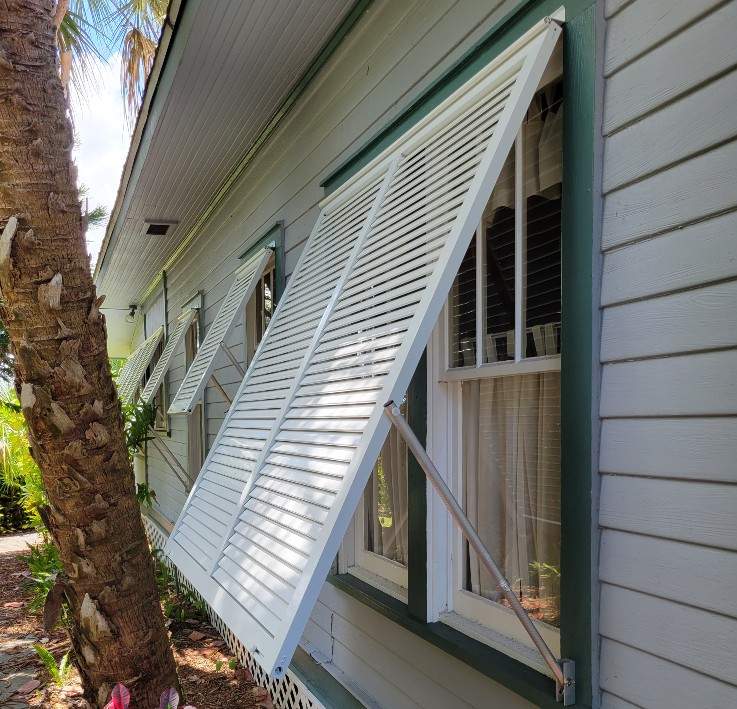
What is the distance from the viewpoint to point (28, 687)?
14.2ft

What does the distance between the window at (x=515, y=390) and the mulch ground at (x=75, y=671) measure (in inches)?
87.7

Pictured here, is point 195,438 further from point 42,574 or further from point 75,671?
point 75,671

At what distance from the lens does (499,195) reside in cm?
247

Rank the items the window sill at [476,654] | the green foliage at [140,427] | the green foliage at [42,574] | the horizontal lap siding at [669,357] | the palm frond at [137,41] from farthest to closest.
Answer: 1. the palm frond at [137,41]
2. the green foliage at [140,427]
3. the green foliage at [42,574]
4. the window sill at [476,654]
5. the horizontal lap siding at [669,357]

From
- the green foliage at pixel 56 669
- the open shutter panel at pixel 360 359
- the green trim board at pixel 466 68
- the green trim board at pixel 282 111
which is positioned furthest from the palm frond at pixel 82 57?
the open shutter panel at pixel 360 359

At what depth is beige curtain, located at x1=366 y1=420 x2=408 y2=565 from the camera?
3156 mm

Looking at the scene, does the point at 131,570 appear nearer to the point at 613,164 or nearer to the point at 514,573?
the point at 514,573

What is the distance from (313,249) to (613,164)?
1.93m

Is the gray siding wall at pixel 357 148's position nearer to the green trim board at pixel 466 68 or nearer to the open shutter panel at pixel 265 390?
the green trim board at pixel 466 68

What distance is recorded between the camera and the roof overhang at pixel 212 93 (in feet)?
11.8

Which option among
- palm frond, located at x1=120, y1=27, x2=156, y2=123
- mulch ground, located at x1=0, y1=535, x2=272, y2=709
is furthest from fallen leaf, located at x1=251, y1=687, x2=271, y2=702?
palm frond, located at x1=120, y1=27, x2=156, y2=123

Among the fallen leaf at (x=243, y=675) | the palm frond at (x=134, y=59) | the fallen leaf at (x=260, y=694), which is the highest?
the palm frond at (x=134, y=59)

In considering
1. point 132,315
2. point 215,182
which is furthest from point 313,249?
point 132,315

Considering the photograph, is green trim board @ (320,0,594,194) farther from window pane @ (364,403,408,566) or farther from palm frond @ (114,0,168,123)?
palm frond @ (114,0,168,123)
